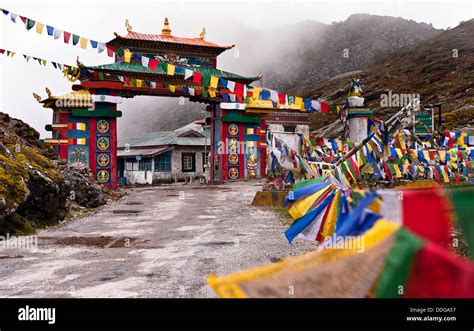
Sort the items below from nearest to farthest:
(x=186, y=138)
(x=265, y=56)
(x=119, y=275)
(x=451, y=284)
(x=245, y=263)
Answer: (x=451, y=284) → (x=119, y=275) → (x=245, y=263) → (x=186, y=138) → (x=265, y=56)

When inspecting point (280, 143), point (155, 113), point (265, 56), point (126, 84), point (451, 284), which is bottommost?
point (451, 284)

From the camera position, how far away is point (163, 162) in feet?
124

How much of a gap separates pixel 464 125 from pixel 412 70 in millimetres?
45491

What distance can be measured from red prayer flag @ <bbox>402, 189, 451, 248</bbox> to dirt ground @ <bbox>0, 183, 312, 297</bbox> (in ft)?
12.1

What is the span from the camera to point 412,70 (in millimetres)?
78812

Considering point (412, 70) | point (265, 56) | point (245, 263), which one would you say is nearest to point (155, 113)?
point (265, 56)

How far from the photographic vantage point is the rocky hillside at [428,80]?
5178 cm

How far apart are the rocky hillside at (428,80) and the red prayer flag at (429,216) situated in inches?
1435

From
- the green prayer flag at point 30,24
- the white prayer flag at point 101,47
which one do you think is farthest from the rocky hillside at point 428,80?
the green prayer flag at point 30,24

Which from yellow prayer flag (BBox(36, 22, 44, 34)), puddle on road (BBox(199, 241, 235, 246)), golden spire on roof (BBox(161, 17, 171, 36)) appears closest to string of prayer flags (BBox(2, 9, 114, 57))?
yellow prayer flag (BBox(36, 22, 44, 34))

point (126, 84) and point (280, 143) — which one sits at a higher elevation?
point (126, 84)

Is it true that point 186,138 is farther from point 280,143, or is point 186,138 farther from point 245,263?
point 245,263

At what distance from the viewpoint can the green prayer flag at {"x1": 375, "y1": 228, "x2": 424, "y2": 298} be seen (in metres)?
2.96

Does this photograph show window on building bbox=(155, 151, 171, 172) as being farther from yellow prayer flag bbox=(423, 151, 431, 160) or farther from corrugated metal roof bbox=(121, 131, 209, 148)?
yellow prayer flag bbox=(423, 151, 431, 160)
